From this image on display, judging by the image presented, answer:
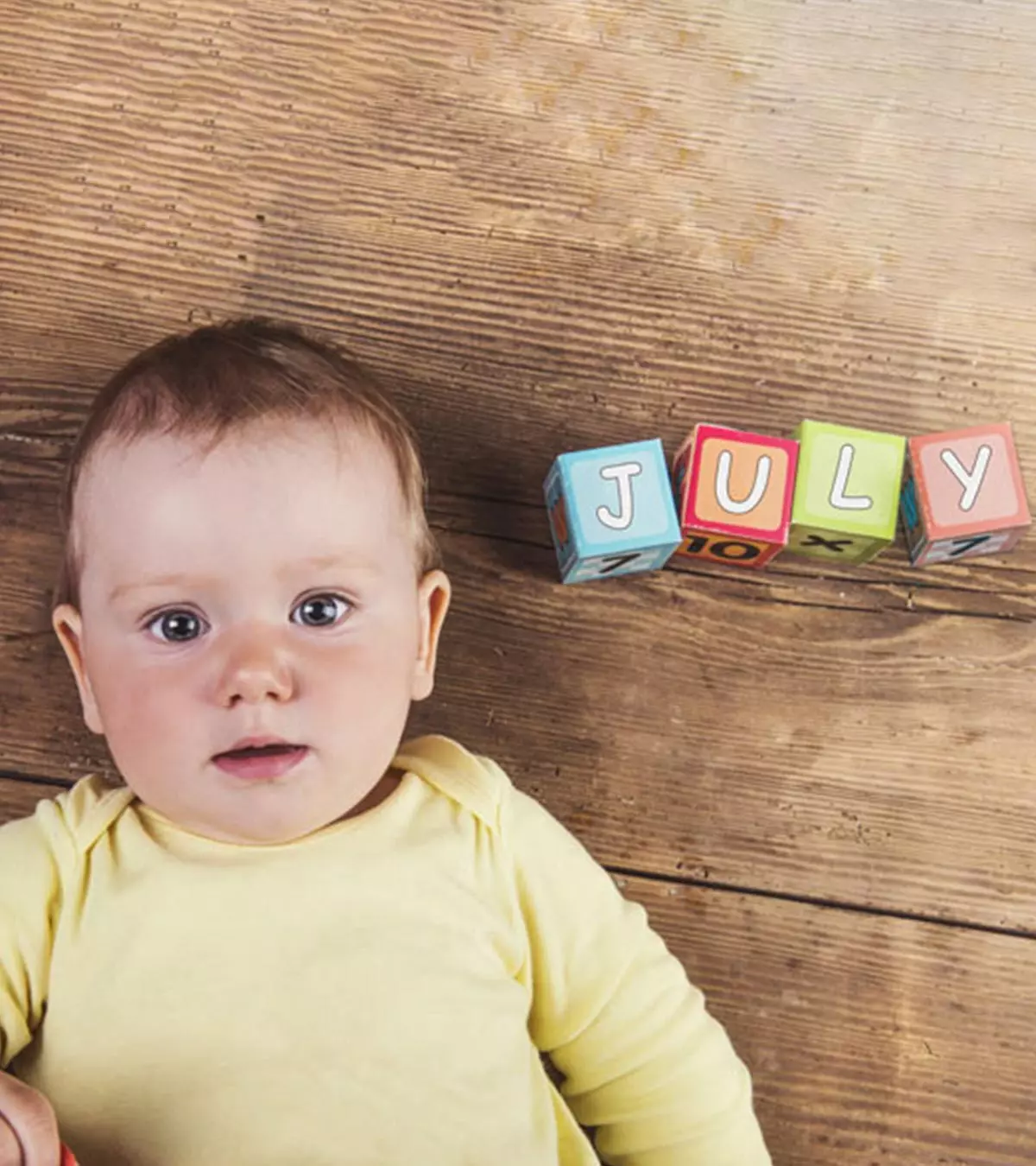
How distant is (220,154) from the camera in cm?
112

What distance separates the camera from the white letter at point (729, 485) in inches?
38.9

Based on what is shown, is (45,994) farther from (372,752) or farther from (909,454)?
(909,454)

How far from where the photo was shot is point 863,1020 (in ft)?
3.32

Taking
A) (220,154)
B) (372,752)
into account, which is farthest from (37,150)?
(372,752)

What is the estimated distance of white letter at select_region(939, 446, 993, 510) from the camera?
101 centimetres

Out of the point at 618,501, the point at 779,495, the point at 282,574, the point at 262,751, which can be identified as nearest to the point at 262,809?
the point at 262,751

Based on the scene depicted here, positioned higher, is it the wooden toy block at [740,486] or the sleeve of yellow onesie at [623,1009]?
the wooden toy block at [740,486]

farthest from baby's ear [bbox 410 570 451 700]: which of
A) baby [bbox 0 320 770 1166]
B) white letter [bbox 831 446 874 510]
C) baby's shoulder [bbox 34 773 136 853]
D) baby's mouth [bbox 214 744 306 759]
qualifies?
white letter [bbox 831 446 874 510]

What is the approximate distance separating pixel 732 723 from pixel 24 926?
0.58 metres

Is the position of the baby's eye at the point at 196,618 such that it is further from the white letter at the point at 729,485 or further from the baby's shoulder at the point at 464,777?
the white letter at the point at 729,485

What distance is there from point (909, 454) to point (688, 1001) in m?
0.49

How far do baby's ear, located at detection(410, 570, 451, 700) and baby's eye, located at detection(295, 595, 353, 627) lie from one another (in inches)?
2.7

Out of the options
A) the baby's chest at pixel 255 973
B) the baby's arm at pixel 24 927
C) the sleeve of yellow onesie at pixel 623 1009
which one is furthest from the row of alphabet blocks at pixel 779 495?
the baby's arm at pixel 24 927

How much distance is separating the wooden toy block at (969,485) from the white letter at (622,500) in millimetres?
247
